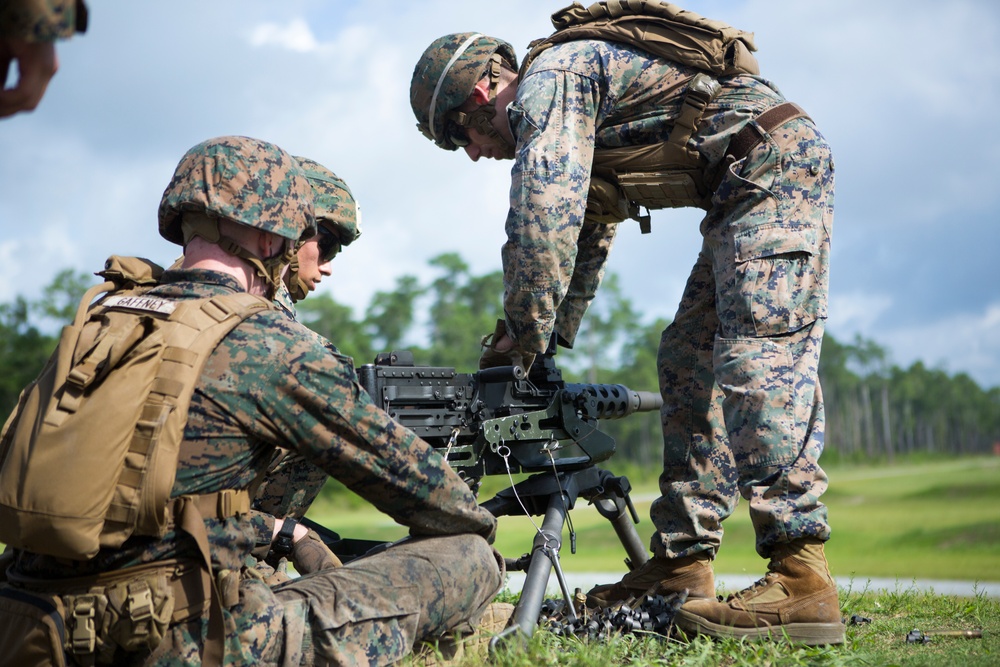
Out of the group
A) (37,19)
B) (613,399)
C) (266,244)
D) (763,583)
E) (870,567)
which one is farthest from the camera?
(870,567)

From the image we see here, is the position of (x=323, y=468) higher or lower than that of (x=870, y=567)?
higher

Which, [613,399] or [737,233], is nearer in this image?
[737,233]

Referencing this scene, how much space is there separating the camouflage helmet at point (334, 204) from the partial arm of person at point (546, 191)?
4.39 feet

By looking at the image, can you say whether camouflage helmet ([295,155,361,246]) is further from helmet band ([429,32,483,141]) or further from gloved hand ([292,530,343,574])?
gloved hand ([292,530,343,574])

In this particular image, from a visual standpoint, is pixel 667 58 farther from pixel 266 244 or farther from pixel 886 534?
pixel 886 534

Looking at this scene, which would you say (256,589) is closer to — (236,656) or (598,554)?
(236,656)

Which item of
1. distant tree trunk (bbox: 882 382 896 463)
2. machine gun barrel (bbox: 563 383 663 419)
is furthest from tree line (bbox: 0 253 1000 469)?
machine gun barrel (bbox: 563 383 663 419)

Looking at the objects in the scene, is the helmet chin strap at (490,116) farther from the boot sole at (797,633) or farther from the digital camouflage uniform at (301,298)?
the boot sole at (797,633)

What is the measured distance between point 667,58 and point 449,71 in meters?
1.11

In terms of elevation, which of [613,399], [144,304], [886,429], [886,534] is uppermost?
[886,429]

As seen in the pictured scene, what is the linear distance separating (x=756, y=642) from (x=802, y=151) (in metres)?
2.17

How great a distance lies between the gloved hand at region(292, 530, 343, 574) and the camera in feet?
14.2

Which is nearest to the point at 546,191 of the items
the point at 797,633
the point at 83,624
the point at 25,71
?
the point at 797,633

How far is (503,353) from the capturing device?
476 centimetres
